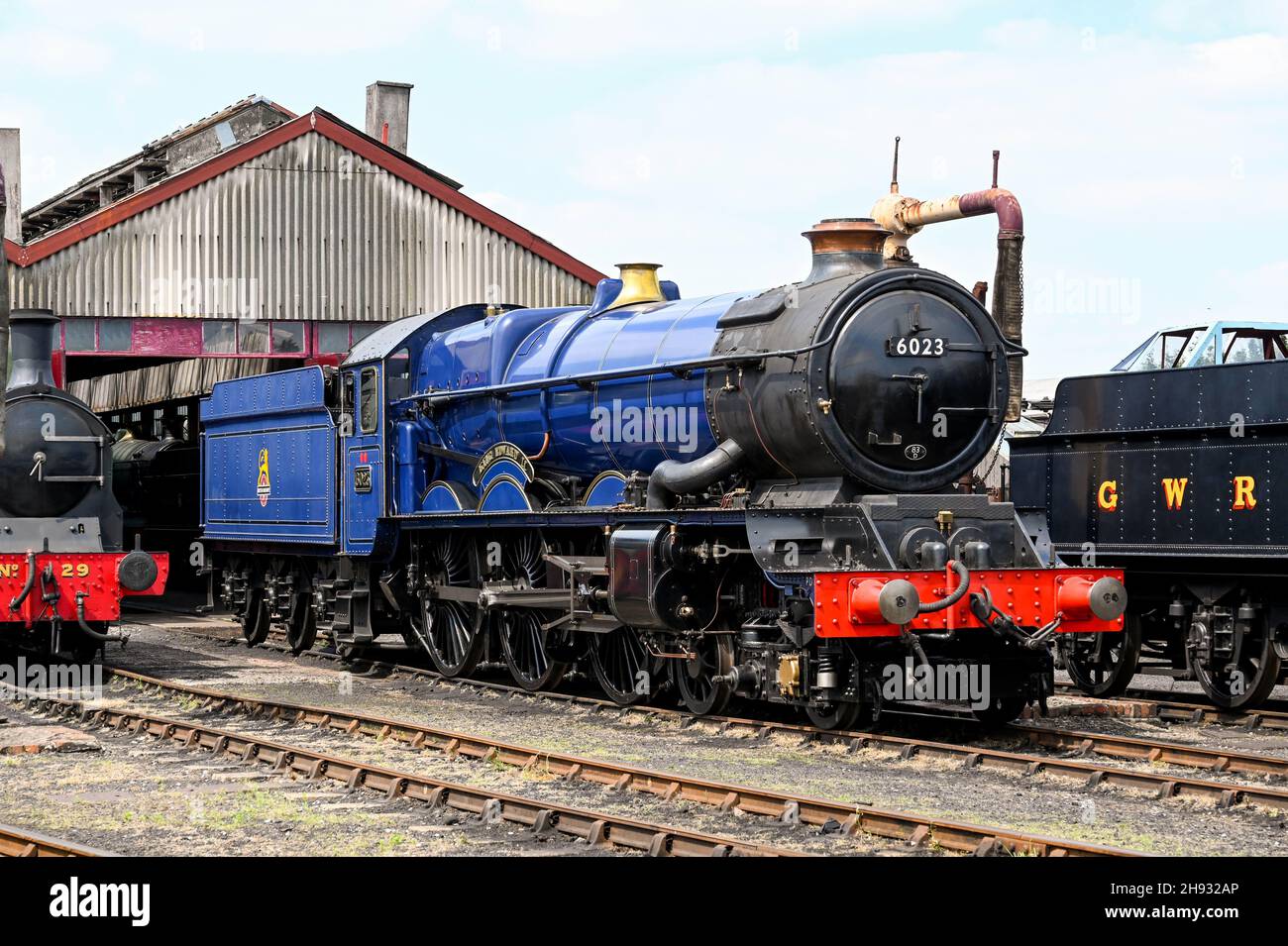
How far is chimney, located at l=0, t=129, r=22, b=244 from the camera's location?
23.9 metres

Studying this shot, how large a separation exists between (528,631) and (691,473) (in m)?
3.60

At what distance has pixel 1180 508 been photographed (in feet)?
46.7

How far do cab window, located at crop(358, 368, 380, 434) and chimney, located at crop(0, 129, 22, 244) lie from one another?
29.2 ft

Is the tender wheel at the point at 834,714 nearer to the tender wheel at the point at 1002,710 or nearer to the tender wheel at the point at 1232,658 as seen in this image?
the tender wheel at the point at 1002,710

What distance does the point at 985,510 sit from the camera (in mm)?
11961

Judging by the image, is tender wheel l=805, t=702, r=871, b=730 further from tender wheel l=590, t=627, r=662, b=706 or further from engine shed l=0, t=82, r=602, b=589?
engine shed l=0, t=82, r=602, b=589

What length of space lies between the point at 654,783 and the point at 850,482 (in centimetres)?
291

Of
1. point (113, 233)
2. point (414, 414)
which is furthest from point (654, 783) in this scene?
point (113, 233)

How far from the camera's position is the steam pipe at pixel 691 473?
41.2ft

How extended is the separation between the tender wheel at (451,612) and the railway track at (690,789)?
2424 mm

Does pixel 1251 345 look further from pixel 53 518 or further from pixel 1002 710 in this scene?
pixel 53 518
